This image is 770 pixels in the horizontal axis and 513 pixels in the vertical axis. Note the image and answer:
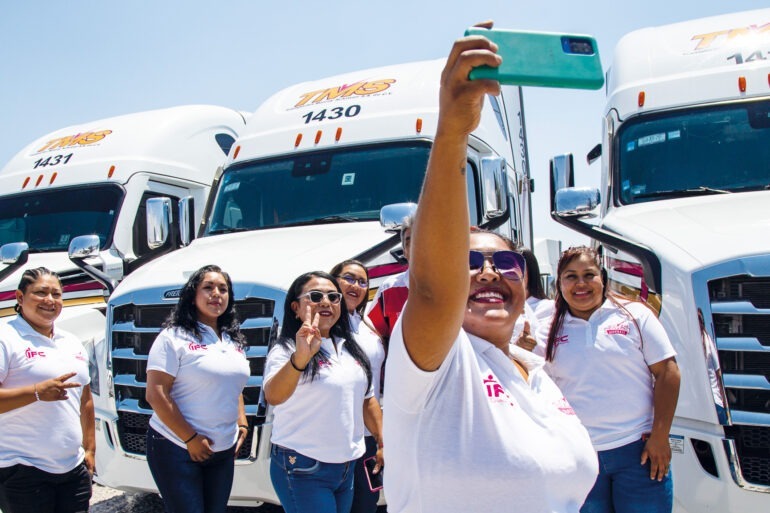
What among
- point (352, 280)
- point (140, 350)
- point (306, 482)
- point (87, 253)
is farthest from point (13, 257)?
point (306, 482)

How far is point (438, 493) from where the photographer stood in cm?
145

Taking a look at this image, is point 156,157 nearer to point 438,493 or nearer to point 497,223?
point 497,223

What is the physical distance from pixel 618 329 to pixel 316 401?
1469 millimetres

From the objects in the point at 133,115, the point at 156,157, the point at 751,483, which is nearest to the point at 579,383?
the point at 751,483

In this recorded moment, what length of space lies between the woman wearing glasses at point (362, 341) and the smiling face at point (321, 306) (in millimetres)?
255

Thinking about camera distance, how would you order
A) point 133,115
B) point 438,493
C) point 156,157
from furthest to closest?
point 133,115 < point 156,157 < point 438,493

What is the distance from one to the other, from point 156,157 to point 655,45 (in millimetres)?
5082

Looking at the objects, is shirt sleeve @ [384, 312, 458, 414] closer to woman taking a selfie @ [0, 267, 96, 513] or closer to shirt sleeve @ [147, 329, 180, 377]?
shirt sleeve @ [147, 329, 180, 377]

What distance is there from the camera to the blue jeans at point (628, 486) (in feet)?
9.78

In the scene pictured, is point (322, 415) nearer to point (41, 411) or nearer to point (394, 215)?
point (41, 411)

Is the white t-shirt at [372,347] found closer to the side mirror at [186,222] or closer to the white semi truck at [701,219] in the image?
the white semi truck at [701,219]

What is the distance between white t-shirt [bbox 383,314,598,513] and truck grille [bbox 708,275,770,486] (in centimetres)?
229

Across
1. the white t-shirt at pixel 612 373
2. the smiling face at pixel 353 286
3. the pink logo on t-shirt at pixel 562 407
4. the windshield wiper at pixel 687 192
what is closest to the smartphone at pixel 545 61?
the pink logo on t-shirt at pixel 562 407

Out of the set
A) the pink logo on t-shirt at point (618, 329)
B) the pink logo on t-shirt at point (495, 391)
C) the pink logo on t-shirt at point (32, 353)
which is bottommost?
the pink logo on t-shirt at point (32, 353)
